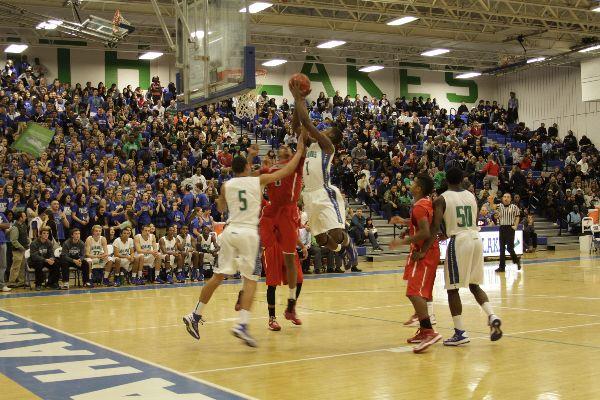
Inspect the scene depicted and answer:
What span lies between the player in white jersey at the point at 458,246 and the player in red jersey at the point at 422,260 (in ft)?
0.42

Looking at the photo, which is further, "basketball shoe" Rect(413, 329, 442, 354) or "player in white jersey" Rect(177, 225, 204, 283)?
"player in white jersey" Rect(177, 225, 204, 283)

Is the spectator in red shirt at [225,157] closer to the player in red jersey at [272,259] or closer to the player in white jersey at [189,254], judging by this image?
the player in white jersey at [189,254]

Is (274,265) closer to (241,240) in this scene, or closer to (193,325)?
(241,240)

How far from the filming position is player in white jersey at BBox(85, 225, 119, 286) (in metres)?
15.5

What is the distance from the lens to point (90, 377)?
601 cm

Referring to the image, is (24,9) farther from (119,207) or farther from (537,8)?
(537,8)

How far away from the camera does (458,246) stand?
739cm

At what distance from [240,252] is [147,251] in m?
9.01

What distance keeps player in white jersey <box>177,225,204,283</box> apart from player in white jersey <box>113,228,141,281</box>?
113 centimetres

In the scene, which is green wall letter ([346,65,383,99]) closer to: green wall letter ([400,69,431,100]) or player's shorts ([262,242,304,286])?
green wall letter ([400,69,431,100])

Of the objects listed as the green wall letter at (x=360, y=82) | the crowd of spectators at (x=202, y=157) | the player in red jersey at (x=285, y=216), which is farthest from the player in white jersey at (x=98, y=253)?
the green wall letter at (x=360, y=82)

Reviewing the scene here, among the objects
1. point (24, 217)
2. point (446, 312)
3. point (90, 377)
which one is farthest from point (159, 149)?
point (90, 377)

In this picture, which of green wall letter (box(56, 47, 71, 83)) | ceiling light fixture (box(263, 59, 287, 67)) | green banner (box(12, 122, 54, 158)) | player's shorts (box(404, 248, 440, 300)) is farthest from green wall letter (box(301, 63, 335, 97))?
player's shorts (box(404, 248, 440, 300))

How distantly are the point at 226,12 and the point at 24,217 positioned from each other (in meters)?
6.63
